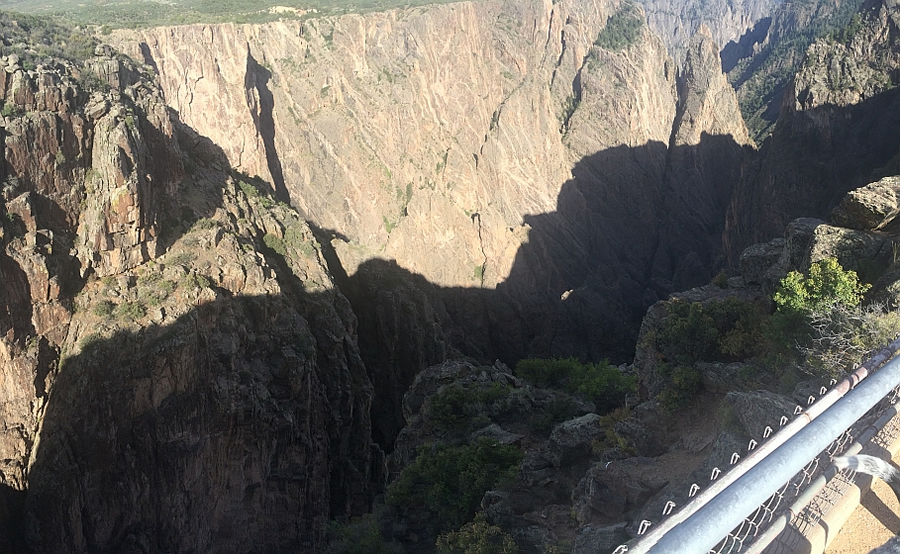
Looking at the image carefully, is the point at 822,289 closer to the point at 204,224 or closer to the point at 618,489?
the point at 618,489

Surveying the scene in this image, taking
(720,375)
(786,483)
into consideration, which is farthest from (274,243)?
(786,483)

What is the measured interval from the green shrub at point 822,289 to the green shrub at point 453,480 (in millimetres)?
11609

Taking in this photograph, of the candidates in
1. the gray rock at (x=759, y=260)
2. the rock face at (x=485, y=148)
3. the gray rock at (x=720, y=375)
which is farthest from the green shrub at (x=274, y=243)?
the gray rock at (x=720, y=375)

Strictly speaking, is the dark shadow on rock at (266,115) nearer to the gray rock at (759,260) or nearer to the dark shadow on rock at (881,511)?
the gray rock at (759,260)

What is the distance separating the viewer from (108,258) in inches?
1230

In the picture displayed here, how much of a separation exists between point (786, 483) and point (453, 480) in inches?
874

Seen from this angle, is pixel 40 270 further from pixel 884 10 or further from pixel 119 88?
pixel 884 10

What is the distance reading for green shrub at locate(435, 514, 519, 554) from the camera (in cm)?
1730

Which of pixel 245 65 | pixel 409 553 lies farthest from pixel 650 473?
pixel 245 65

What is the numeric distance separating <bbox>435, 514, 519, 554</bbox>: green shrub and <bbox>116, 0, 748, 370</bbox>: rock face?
38.1m

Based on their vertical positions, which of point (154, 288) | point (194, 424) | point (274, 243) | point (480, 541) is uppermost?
point (274, 243)

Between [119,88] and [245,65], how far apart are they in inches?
1340

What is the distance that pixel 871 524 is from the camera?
7094mm

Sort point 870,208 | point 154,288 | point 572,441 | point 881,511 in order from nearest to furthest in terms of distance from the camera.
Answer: point 881,511 → point 870,208 → point 572,441 → point 154,288
